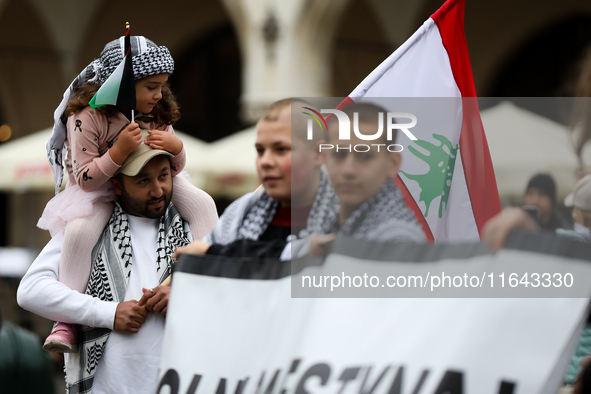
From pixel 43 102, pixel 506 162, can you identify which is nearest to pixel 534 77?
pixel 43 102

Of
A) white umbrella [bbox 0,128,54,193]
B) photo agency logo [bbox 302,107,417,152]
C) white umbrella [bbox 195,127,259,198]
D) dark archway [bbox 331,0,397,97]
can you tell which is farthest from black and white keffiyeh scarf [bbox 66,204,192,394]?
dark archway [bbox 331,0,397,97]

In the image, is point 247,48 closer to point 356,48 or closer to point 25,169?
point 356,48

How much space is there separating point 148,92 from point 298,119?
69 cm

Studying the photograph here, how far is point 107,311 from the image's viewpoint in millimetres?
2561

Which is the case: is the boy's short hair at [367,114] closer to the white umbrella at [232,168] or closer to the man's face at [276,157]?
the man's face at [276,157]

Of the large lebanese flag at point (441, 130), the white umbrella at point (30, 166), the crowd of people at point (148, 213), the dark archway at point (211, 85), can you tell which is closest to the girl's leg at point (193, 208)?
the crowd of people at point (148, 213)

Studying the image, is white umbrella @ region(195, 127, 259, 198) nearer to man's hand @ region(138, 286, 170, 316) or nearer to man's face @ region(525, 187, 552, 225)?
man's hand @ region(138, 286, 170, 316)

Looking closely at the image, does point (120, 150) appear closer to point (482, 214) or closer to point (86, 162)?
point (86, 162)

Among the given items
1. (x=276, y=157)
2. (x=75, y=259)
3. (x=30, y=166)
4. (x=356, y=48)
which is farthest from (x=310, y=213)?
(x=356, y=48)

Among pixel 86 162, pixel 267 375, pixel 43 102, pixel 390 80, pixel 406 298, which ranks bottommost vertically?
pixel 267 375

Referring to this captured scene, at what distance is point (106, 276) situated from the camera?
8.75 ft

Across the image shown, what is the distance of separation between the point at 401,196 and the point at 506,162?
3.72 ft

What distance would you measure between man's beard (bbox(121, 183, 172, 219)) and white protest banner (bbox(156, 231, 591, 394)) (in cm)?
53

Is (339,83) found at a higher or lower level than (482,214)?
higher
